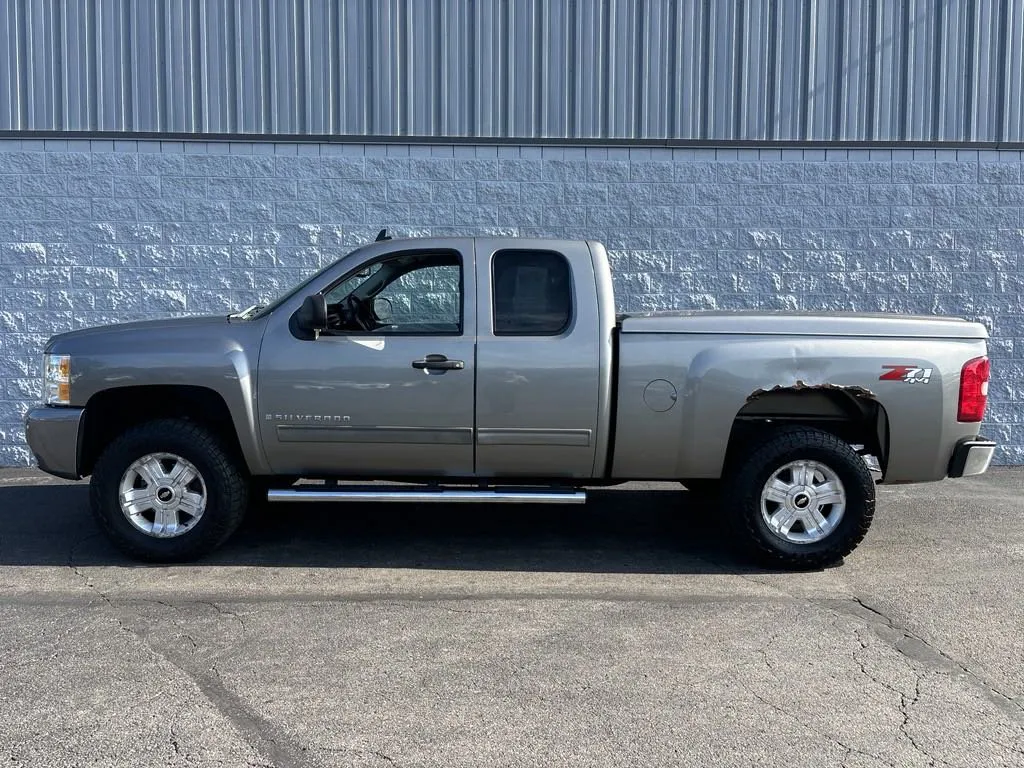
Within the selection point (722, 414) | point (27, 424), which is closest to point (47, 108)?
point (27, 424)

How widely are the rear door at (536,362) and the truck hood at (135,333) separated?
1.71 metres

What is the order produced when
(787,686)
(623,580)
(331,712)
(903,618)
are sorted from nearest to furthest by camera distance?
1. (331,712)
2. (787,686)
3. (903,618)
4. (623,580)

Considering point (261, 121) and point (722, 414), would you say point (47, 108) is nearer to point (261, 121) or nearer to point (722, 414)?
point (261, 121)

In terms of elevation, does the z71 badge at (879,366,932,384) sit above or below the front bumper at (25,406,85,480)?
above

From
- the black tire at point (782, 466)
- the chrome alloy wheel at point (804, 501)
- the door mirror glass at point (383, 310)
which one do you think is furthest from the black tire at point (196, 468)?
the chrome alloy wheel at point (804, 501)

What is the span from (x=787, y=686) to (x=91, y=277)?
26.0 feet

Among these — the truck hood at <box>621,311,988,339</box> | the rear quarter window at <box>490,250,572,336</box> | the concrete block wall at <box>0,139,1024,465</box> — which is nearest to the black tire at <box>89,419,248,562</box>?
the rear quarter window at <box>490,250,572,336</box>

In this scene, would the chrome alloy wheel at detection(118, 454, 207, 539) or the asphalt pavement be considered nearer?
the asphalt pavement

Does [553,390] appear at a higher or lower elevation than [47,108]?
lower

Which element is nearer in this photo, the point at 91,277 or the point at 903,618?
the point at 903,618

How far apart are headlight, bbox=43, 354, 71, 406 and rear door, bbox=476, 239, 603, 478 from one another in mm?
2552

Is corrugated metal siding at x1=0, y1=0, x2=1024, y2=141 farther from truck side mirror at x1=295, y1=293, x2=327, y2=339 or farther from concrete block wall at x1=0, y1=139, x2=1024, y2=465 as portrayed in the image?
truck side mirror at x1=295, y1=293, x2=327, y2=339

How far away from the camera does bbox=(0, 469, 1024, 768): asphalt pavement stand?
3.83 metres

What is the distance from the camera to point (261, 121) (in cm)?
978
